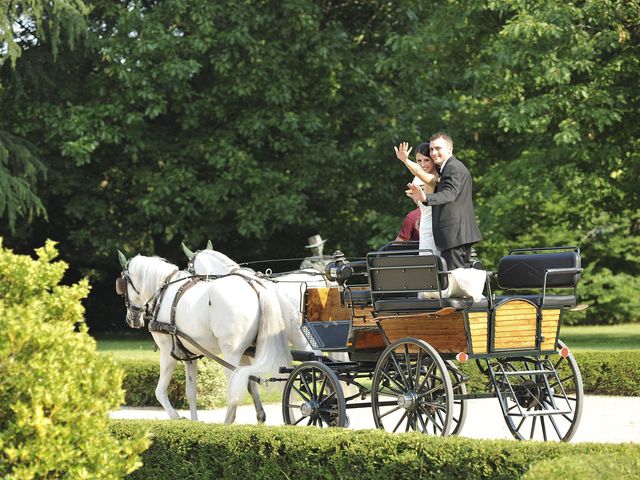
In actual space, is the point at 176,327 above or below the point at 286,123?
below

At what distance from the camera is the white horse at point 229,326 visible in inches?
382

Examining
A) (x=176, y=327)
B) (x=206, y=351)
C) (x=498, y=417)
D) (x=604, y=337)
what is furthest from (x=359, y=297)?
(x=604, y=337)

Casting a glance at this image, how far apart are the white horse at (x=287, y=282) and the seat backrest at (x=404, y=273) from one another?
5.02ft

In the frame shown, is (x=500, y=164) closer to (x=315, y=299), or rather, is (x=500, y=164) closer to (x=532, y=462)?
(x=315, y=299)

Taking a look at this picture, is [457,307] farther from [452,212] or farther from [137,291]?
[137,291]

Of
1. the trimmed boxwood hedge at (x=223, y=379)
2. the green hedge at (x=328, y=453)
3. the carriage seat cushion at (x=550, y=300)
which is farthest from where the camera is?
the trimmed boxwood hedge at (x=223, y=379)

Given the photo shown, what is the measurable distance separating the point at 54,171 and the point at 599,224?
1585 cm

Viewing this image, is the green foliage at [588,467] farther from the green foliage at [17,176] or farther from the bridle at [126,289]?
the green foliage at [17,176]

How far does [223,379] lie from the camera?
48.6 feet

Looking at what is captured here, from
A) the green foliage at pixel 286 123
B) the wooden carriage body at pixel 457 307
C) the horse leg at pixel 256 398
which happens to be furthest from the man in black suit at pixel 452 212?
the green foliage at pixel 286 123

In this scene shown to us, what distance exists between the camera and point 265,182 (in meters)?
24.6

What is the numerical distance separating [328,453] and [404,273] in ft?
5.16

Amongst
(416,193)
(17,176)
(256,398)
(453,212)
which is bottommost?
(256,398)

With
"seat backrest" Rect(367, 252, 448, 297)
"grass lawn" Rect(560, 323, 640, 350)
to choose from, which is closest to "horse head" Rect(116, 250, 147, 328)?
"seat backrest" Rect(367, 252, 448, 297)
